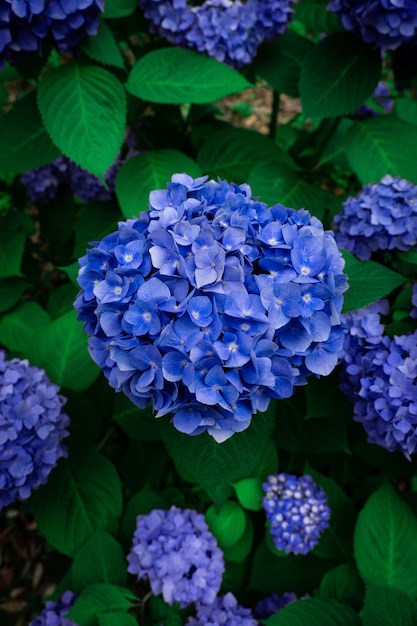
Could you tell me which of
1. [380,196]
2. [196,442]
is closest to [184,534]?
[196,442]

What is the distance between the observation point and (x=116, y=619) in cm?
154

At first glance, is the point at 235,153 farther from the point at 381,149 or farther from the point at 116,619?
the point at 116,619

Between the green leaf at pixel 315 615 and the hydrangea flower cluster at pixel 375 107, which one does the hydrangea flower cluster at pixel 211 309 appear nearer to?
the green leaf at pixel 315 615

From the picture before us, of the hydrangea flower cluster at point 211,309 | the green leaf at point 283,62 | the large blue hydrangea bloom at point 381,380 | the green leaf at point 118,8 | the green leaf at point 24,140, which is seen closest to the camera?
the hydrangea flower cluster at point 211,309

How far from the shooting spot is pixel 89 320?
49.1 inches

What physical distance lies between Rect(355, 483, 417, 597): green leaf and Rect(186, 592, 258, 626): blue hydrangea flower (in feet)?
1.31

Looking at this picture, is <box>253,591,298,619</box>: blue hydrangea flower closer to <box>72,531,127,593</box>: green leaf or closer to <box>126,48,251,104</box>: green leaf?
<box>72,531,127,593</box>: green leaf

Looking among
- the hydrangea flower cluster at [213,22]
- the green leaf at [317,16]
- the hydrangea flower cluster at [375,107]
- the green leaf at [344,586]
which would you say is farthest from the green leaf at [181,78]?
the green leaf at [344,586]

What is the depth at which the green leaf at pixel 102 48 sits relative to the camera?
1802 millimetres

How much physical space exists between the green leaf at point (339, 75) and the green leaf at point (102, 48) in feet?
2.19

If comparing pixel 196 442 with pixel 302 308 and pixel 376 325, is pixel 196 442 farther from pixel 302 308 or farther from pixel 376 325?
pixel 376 325

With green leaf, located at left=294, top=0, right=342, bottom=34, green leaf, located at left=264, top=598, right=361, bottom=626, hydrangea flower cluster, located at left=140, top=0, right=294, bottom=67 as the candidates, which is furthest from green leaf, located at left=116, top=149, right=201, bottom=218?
green leaf, located at left=264, top=598, right=361, bottom=626

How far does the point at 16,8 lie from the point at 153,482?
5.91ft

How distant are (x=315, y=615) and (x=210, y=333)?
1.03m
